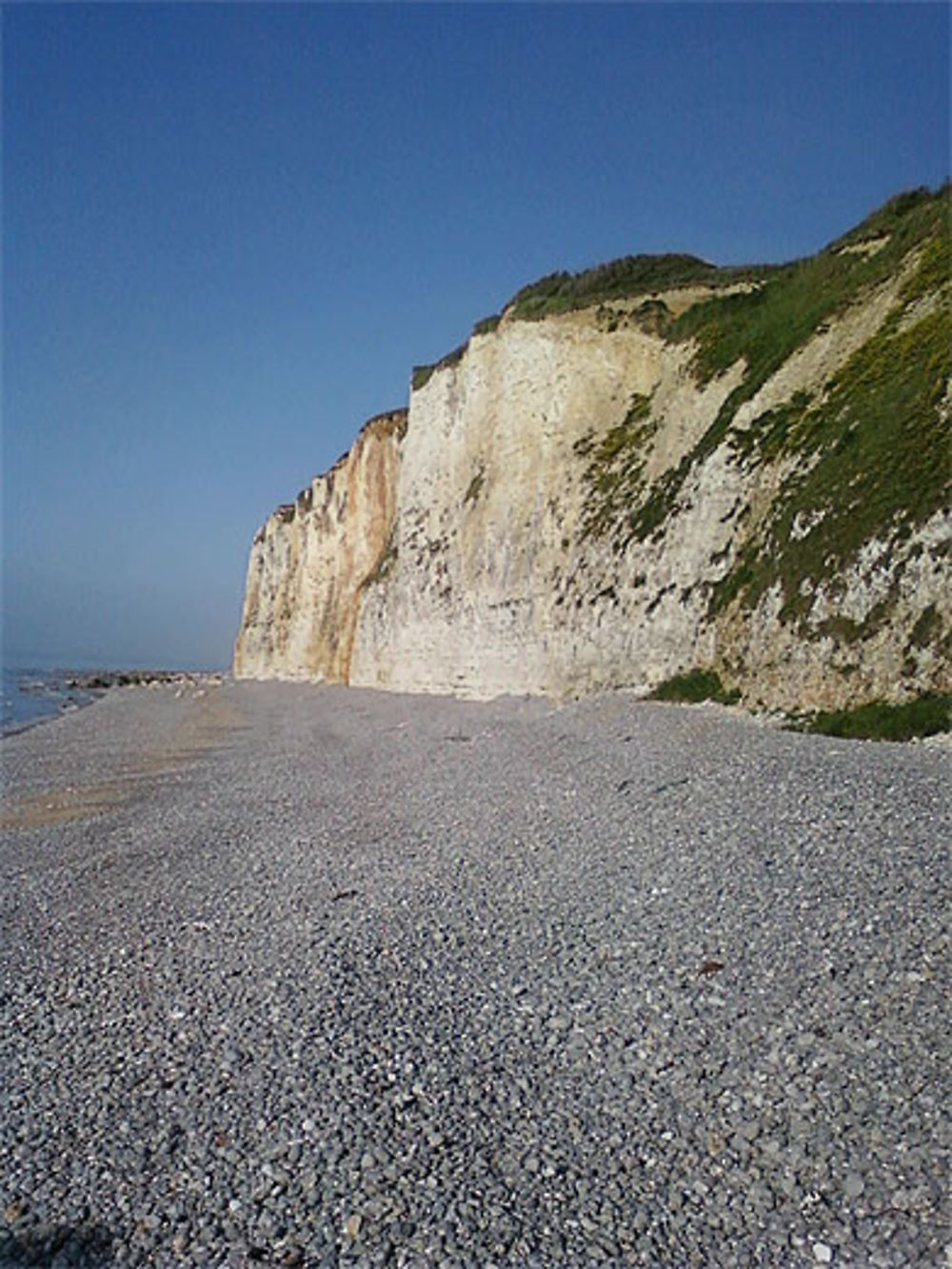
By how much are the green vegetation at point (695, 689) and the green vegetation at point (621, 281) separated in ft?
58.8

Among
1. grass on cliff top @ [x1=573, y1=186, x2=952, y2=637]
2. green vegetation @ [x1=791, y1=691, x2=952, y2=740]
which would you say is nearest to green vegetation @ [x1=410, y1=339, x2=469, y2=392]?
grass on cliff top @ [x1=573, y1=186, x2=952, y2=637]

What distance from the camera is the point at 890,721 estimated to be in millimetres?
12859

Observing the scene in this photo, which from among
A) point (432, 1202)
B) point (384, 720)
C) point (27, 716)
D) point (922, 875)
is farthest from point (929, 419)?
point (27, 716)

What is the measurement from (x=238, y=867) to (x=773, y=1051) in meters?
6.73

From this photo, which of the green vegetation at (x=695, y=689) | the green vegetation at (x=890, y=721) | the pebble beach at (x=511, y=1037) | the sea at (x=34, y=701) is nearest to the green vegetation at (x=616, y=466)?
the green vegetation at (x=695, y=689)

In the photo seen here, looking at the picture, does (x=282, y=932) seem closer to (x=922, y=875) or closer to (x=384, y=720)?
(x=922, y=875)

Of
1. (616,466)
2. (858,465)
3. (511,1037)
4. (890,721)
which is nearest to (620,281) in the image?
(616,466)

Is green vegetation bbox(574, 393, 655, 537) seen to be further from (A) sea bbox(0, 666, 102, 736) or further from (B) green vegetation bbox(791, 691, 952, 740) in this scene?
(A) sea bbox(0, 666, 102, 736)

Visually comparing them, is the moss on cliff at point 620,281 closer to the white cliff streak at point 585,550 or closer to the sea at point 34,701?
the white cliff streak at point 585,550

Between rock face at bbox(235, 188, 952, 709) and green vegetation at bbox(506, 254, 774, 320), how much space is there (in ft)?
0.51

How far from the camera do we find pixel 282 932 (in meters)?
7.48

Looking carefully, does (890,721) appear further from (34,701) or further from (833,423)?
(34,701)

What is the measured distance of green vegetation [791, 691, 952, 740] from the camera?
1232cm

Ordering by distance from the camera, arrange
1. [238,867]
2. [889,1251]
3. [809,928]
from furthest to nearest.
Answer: [238,867], [809,928], [889,1251]
